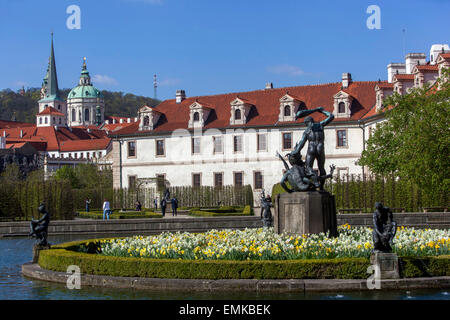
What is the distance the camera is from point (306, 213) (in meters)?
18.2

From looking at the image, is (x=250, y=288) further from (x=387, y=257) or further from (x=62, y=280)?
(x=62, y=280)

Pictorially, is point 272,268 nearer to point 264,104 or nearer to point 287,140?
point 287,140

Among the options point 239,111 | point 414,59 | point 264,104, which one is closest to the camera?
point 414,59

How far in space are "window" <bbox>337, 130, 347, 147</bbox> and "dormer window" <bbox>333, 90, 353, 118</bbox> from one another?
137 cm

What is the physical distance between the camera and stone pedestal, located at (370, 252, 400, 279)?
1445 centimetres

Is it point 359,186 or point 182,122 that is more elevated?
point 182,122

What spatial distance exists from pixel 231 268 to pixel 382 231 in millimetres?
3528

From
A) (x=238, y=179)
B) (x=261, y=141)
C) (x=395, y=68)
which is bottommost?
(x=238, y=179)

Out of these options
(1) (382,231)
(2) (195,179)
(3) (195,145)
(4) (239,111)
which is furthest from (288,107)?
(1) (382,231)

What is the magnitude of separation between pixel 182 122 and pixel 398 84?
22201 mm

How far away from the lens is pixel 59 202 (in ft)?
131
